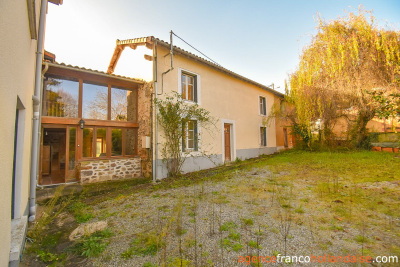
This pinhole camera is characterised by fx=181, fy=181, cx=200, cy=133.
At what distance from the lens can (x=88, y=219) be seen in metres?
3.54

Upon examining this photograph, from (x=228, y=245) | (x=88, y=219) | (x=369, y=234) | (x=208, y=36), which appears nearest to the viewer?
(x=228, y=245)

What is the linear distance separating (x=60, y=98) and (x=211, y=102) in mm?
6351

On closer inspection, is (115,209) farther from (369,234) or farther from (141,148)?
(369,234)

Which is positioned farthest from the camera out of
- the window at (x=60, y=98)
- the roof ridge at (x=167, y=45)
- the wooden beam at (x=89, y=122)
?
the roof ridge at (x=167, y=45)

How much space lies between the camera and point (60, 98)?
6.47m

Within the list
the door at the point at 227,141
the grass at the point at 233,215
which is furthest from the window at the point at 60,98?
the door at the point at 227,141

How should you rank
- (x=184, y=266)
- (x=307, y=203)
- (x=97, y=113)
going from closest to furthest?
(x=184, y=266), (x=307, y=203), (x=97, y=113)

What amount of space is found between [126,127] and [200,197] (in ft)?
15.3

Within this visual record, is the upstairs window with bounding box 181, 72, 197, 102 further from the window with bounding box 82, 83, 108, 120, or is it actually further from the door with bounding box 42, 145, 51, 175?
the door with bounding box 42, 145, 51, 175

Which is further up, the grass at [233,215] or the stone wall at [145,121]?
the stone wall at [145,121]

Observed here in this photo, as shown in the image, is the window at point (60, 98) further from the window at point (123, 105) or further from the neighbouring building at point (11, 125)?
the neighbouring building at point (11, 125)

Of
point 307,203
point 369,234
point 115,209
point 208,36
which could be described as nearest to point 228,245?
point 369,234

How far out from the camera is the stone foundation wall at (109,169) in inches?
255

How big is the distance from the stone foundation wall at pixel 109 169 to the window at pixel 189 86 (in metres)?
3.63
